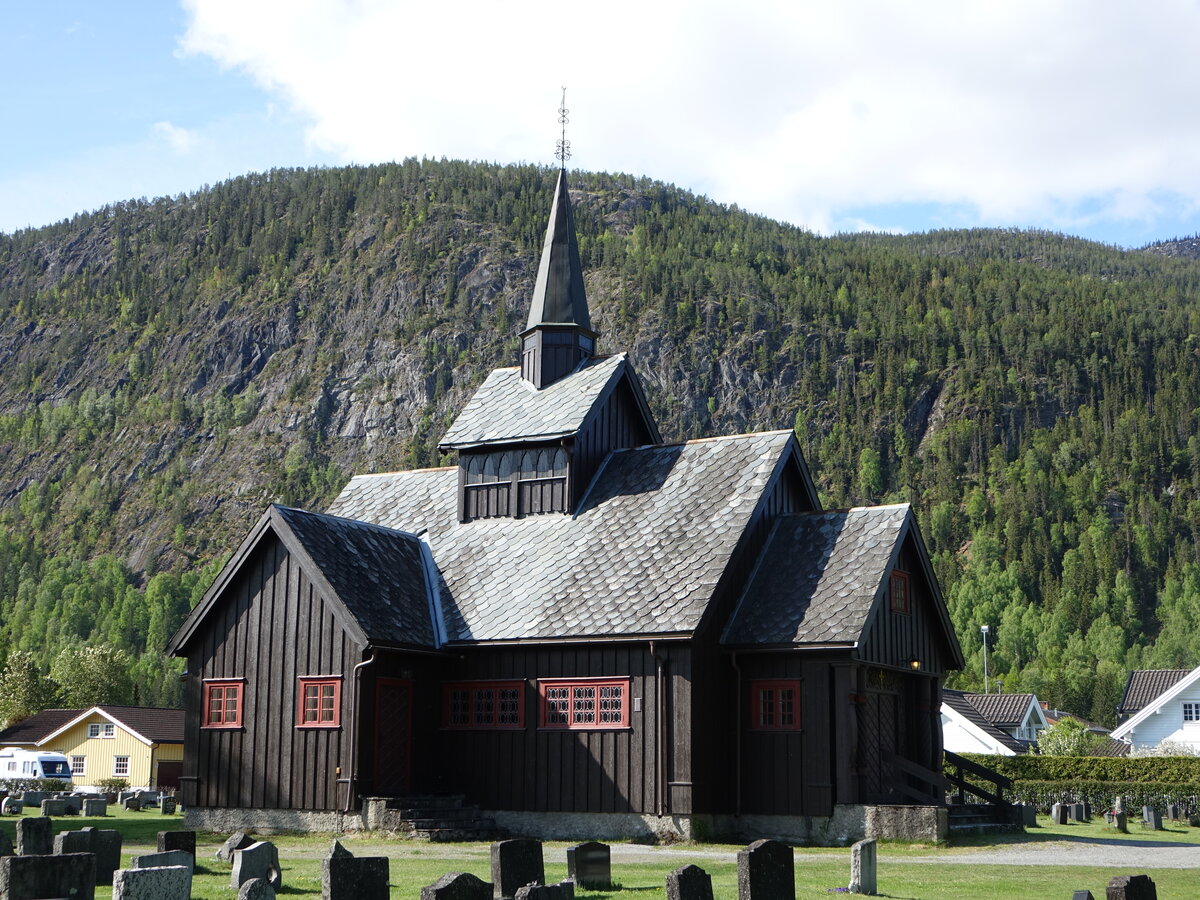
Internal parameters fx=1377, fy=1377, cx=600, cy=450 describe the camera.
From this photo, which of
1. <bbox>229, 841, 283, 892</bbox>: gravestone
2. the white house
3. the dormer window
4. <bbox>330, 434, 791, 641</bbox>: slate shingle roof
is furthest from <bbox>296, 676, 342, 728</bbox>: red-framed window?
the white house

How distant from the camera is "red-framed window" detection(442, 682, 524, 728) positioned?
28.7m

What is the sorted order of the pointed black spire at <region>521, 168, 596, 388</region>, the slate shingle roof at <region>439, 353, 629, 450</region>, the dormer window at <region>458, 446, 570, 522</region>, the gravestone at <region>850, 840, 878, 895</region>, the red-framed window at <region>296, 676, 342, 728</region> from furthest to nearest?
the pointed black spire at <region>521, 168, 596, 388</region>
the slate shingle roof at <region>439, 353, 629, 450</region>
the dormer window at <region>458, 446, 570, 522</region>
the red-framed window at <region>296, 676, 342, 728</region>
the gravestone at <region>850, 840, 878, 895</region>

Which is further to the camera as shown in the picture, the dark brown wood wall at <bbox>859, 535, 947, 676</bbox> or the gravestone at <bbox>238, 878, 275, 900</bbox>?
the dark brown wood wall at <bbox>859, 535, 947, 676</bbox>

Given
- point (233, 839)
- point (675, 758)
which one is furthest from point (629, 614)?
point (233, 839)

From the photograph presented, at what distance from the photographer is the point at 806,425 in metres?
195

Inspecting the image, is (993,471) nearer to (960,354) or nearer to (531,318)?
(960,354)

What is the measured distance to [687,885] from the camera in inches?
543

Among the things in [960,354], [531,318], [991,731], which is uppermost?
[960,354]

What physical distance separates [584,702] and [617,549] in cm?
366

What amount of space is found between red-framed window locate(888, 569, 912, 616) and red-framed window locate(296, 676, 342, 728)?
1168 cm

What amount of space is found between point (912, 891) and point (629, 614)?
11.0 m

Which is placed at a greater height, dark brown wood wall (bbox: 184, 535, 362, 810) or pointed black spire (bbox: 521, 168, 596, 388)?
pointed black spire (bbox: 521, 168, 596, 388)

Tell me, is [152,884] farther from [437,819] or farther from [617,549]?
[617,549]

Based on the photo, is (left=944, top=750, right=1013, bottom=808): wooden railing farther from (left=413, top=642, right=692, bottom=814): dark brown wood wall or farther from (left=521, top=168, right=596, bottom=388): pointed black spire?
(left=521, top=168, right=596, bottom=388): pointed black spire
